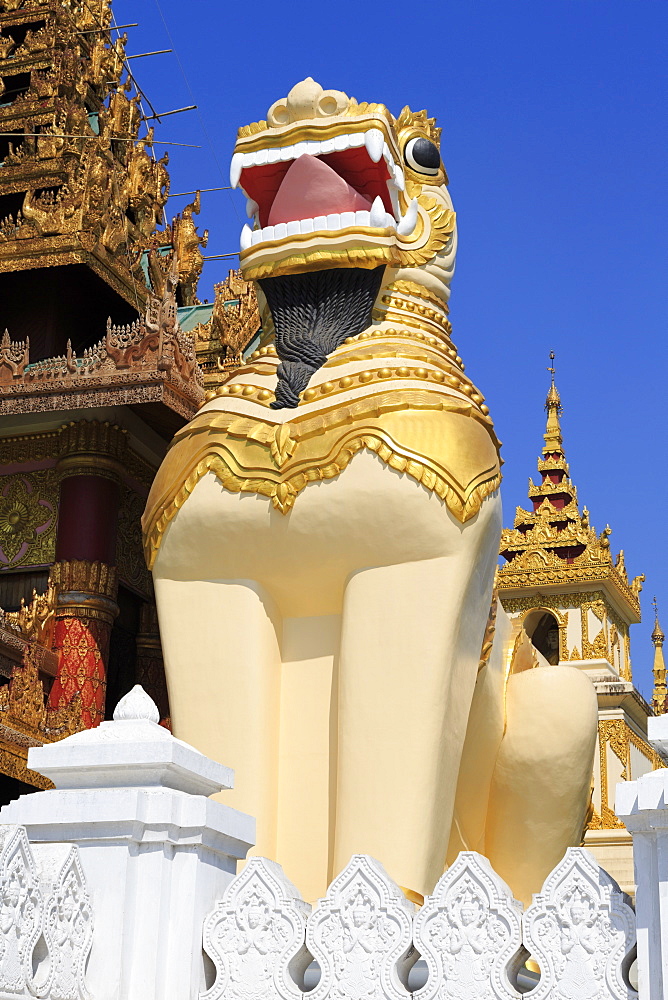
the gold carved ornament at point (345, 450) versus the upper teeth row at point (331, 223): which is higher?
the upper teeth row at point (331, 223)

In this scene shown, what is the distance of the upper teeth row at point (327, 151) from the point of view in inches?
201

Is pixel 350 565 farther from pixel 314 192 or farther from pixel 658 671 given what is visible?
pixel 658 671

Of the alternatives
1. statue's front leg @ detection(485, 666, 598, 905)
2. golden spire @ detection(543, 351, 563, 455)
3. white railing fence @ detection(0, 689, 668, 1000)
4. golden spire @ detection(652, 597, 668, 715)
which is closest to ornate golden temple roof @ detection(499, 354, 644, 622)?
golden spire @ detection(543, 351, 563, 455)

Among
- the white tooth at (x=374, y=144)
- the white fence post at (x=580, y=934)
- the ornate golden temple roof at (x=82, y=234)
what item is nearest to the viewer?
the white fence post at (x=580, y=934)

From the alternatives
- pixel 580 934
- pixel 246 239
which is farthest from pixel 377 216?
pixel 580 934

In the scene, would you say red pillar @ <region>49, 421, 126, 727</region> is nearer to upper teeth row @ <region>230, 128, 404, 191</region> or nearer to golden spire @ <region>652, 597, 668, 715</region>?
upper teeth row @ <region>230, 128, 404, 191</region>

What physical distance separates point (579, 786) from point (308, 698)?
1294mm

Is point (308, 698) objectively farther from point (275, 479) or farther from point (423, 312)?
point (423, 312)

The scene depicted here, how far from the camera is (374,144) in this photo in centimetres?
508

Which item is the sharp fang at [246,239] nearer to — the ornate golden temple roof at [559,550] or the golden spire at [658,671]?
the ornate golden temple roof at [559,550]

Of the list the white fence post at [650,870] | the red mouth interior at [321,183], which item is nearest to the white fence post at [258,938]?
the white fence post at [650,870]

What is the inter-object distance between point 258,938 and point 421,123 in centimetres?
357

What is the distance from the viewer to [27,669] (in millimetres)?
8992

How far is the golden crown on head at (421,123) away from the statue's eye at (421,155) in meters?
0.08
